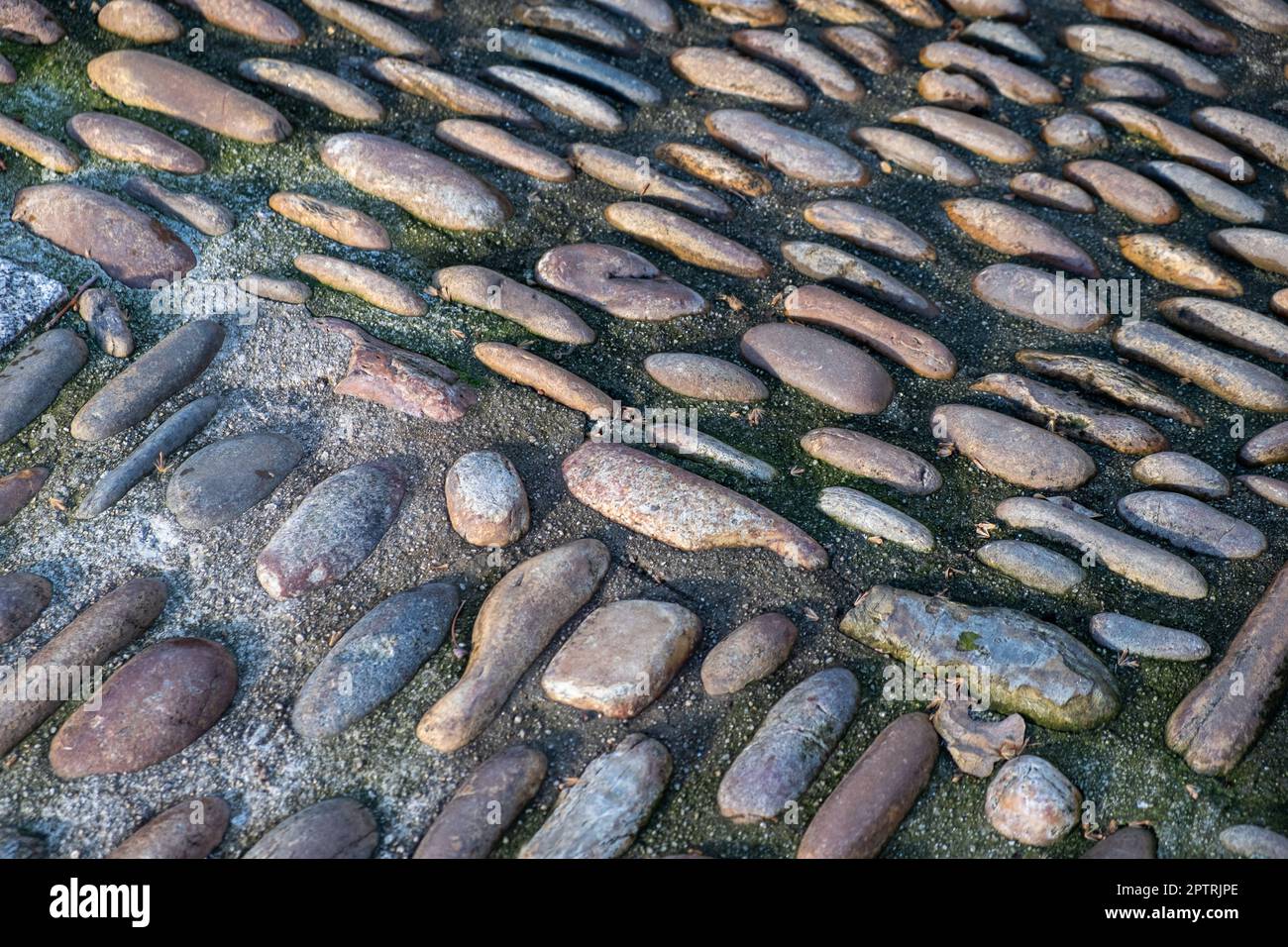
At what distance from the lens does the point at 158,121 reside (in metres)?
4.00

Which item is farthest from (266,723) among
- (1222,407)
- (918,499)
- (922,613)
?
(1222,407)

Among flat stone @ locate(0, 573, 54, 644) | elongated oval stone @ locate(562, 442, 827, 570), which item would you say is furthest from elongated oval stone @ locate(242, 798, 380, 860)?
elongated oval stone @ locate(562, 442, 827, 570)

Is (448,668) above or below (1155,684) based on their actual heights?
below

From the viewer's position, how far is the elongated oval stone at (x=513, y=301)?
3580 millimetres

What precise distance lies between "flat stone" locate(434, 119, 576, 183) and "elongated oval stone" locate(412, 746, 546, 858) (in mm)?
2451

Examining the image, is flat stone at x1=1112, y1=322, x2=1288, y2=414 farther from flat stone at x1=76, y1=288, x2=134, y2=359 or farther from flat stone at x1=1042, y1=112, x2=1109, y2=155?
flat stone at x1=76, y1=288, x2=134, y2=359

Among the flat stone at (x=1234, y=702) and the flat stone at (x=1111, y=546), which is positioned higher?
the flat stone at (x=1111, y=546)

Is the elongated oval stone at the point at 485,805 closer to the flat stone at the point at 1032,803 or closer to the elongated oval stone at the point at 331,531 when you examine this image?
the elongated oval stone at the point at 331,531

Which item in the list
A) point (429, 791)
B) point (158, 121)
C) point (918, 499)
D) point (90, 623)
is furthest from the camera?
point (158, 121)

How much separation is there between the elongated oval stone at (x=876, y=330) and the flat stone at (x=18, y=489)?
2.54 metres

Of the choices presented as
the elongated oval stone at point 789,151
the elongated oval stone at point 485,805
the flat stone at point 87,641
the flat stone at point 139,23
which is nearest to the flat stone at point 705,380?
the elongated oval stone at point 789,151

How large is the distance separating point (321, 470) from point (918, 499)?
1.89 metres

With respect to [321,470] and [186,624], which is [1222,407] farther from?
[186,624]

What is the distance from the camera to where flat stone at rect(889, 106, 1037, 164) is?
14.5 ft
